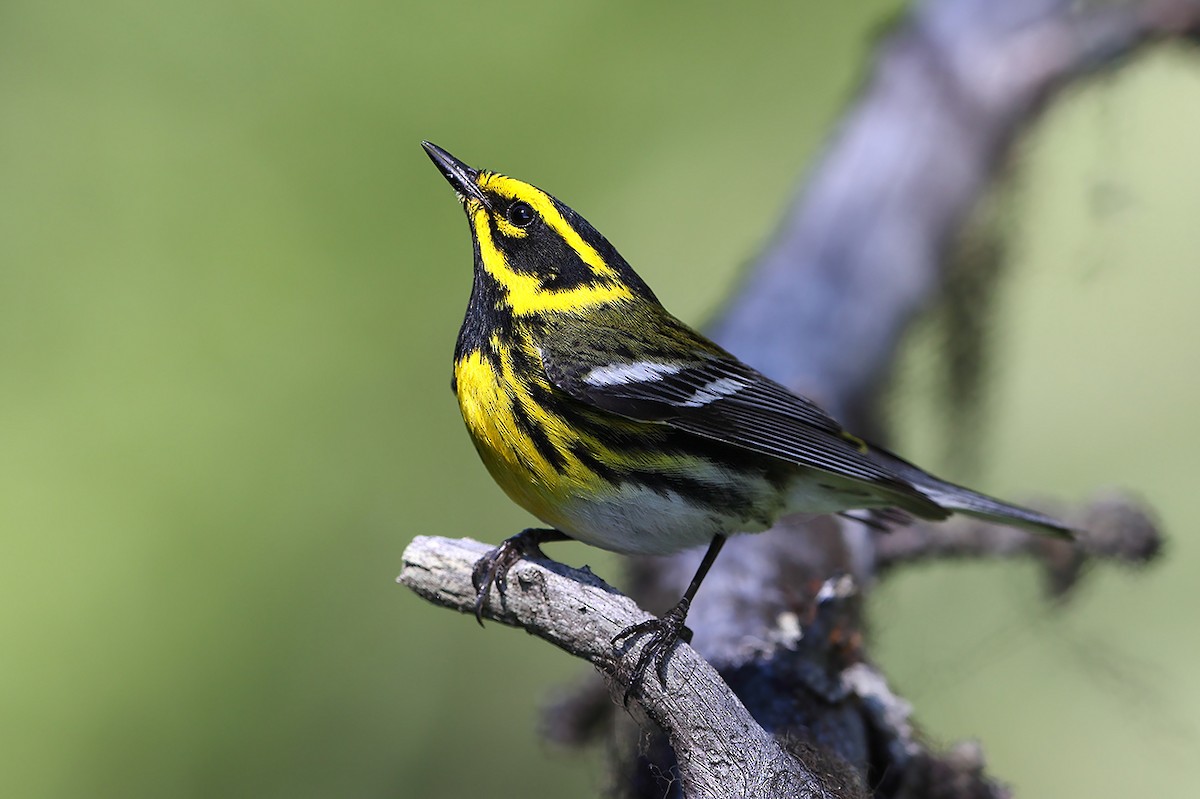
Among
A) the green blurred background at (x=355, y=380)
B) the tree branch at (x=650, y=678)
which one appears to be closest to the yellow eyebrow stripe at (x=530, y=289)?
the tree branch at (x=650, y=678)

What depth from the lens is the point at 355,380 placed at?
16.7 feet

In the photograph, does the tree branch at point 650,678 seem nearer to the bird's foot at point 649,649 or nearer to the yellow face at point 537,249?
the bird's foot at point 649,649

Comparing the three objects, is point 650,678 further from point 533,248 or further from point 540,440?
point 533,248

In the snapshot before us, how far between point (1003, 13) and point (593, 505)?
9.82ft

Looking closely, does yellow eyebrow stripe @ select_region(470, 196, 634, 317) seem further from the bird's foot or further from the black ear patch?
the bird's foot

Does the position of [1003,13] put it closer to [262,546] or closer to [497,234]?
[497,234]

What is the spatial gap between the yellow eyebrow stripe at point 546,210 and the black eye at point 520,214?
0.02m

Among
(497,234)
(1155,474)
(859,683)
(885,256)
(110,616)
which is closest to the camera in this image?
(859,683)

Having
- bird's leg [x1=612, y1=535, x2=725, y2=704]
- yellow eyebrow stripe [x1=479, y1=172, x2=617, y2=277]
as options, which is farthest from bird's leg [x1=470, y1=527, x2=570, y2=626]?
yellow eyebrow stripe [x1=479, y1=172, x2=617, y2=277]

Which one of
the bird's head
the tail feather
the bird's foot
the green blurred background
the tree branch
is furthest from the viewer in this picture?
the green blurred background

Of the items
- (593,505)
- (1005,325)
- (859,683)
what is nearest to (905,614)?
(1005,325)

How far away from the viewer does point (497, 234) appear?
3107 mm

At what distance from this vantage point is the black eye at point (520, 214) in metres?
3.08

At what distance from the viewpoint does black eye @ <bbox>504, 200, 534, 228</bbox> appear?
10.1 ft
